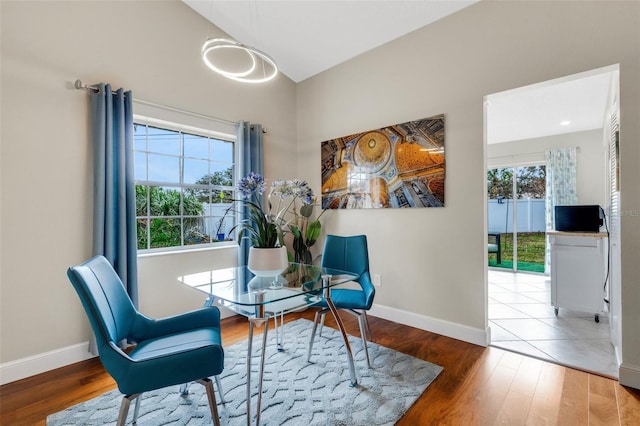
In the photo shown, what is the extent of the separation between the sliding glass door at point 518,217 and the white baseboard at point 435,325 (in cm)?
321

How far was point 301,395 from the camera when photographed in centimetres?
184

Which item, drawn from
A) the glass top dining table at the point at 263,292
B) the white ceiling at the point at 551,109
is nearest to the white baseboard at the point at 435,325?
the glass top dining table at the point at 263,292

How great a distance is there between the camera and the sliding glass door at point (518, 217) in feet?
17.2

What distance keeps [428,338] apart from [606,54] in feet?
8.18

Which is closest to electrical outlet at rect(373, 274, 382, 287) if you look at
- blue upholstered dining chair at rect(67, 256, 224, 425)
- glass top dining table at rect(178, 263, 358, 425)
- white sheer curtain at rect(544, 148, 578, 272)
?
glass top dining table at rect(178, 263, 358, 425)

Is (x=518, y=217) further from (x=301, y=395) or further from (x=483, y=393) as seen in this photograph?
(x=301, y=395)

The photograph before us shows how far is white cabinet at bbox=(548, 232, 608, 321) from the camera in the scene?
2928mm

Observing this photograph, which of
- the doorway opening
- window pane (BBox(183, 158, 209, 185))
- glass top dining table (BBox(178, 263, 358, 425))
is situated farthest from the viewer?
window pane (BBox(183, 158, 209, 185))

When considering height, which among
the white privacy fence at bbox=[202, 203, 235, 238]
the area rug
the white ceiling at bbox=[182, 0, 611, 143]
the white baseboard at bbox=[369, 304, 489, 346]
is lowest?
the area rug

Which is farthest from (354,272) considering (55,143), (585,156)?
(585,156)

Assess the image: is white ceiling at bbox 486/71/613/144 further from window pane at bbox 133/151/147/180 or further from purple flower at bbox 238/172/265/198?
window pane at bbox 133/151/147/180

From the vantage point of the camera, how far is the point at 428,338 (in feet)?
8.71

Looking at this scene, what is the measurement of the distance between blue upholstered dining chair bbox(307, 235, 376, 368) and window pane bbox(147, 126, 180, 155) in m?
1.84

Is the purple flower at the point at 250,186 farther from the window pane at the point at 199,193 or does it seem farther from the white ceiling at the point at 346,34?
the white ceiling at the point at 346,34
